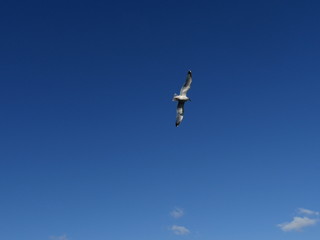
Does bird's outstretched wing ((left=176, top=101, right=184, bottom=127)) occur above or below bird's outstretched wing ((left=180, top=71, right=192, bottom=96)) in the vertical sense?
below

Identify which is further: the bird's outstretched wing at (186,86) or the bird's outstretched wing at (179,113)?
the bird's outstretched wing at (179,113)

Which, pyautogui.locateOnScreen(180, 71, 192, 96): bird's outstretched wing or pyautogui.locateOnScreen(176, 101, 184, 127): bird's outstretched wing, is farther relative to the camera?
pyautogui.locateOnScreen(176, 101, 184, 127): bird's outstretched wing

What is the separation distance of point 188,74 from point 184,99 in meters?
4.37

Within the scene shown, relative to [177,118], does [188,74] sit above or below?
above

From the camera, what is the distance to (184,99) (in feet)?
245

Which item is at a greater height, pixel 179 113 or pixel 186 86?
pixel 186 86

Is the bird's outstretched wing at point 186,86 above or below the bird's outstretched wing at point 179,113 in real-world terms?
above

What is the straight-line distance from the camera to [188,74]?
74812mm

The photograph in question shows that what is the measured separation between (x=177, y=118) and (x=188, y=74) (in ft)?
26.4

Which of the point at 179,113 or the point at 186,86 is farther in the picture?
the point at 179,113

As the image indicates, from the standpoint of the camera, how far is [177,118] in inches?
3024
